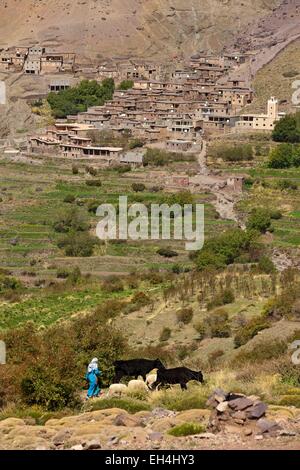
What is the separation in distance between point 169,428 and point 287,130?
4221 centimetres

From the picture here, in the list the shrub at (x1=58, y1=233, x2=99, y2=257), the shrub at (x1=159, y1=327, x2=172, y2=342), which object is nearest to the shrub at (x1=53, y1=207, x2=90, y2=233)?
the shrub at (x1=58, y1=233, x2=99, y2=257)

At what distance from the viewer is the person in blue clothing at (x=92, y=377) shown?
1764cm

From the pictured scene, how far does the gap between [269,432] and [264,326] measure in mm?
13983

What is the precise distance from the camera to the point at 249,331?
2802cm

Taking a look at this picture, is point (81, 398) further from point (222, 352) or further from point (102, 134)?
point (102, 134)

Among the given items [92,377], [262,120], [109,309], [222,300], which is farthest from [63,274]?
[92,377]

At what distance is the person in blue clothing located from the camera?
17641mm

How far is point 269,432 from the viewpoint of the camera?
1427 centimetres

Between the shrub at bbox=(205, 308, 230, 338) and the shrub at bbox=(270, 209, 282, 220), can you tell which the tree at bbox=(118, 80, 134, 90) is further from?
the shrub at bbox=(205, 308, 230, 338)

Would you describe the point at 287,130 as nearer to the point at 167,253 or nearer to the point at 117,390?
the point at 167,253

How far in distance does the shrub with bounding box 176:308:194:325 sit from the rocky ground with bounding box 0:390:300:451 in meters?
16.7

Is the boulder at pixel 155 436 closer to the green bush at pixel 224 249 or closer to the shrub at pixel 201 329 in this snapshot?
the shrub at pixel 201 329

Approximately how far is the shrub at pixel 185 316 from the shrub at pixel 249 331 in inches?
149

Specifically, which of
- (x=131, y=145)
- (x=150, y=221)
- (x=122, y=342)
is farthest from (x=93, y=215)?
(x=122, y=342)
